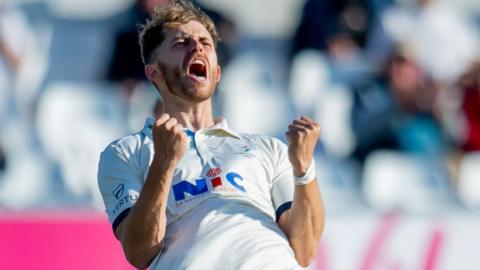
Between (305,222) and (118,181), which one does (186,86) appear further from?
(305,222)

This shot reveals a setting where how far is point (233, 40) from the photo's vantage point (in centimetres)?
818

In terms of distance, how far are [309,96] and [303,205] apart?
4.26 m

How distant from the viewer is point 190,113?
3.99 meters

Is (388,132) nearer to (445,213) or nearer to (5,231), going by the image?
(445,213)

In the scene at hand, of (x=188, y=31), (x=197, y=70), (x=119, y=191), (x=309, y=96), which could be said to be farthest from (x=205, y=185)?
(x=309, y=96)

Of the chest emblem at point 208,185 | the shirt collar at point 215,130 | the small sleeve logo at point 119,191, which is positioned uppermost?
the shirt collar at point 215,130

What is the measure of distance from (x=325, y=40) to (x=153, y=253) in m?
4.53

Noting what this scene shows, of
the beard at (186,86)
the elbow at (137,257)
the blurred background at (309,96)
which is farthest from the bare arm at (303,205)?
the blurred background at (309,96)

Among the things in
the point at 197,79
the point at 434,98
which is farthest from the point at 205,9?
the point at 197,79

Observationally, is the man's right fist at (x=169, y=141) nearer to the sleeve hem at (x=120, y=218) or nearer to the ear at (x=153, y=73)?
the sleeve hem at (x=120, y=218)

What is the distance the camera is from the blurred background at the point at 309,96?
746 cm

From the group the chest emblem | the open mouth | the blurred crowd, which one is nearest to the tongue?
the open mouth

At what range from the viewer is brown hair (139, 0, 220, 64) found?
4.04m

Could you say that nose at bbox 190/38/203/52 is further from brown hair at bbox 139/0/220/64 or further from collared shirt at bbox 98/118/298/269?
collared shirt at bbox 98/118/298/269
